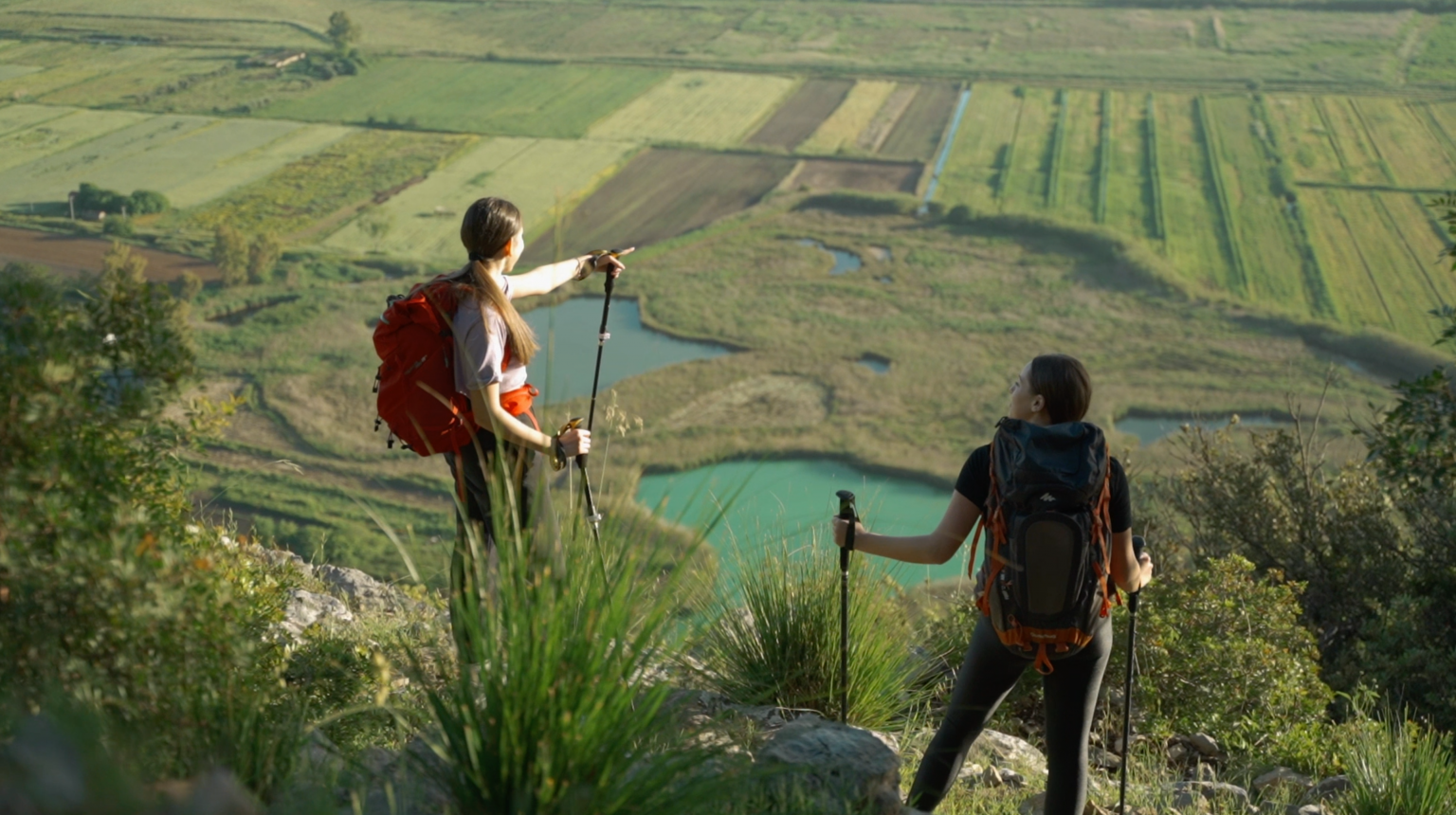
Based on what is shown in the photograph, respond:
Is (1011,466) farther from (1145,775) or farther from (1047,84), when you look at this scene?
(1047,84)

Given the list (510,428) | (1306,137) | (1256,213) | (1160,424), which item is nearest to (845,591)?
(510,428)

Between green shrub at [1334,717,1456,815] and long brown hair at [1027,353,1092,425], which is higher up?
long brown hair at [1027,353,1092,425]

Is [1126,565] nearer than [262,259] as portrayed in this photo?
Yes

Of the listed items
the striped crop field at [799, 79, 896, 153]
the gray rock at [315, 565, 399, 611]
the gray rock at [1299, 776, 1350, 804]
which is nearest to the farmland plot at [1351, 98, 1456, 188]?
the striped crop field at [799, 79, 896, 153]

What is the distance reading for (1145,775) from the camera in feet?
16.4

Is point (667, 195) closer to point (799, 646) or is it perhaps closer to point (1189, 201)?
point (1189, 201)

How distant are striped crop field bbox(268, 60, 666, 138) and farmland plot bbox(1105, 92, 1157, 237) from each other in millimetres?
25049

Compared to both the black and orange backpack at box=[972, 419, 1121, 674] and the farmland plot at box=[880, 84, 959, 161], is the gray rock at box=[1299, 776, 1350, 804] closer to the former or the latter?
the black and orange backpack at box=[972, 419, 1121, 674]

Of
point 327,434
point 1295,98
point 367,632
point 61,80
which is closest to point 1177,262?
point 1295,98

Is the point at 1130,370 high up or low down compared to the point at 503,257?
down

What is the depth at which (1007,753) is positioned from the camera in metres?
5.21

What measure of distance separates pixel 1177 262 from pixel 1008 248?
654 cm

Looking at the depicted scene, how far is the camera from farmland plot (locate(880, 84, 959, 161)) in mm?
59219

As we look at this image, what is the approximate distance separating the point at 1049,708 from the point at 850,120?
6186cm
